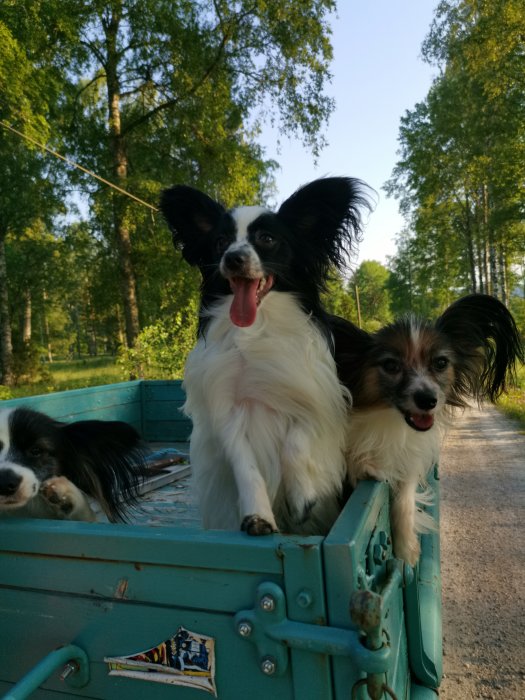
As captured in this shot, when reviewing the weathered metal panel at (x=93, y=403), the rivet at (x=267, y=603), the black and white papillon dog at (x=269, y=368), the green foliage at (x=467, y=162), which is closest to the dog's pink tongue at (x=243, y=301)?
the black and white papillon dog at (x=269, y=368)

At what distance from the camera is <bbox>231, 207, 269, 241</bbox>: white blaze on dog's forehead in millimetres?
1930

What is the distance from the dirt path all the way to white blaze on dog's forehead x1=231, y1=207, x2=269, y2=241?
8.25 ft

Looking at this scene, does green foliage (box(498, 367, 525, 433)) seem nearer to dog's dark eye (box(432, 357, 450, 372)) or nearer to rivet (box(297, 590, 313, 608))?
dog's dark eye (box(432, 357, 450, 372))

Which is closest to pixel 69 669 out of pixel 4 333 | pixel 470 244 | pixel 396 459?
pixel 396 459

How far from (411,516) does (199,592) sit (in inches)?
47.2

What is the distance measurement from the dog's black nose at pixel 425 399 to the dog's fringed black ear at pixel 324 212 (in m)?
0.65

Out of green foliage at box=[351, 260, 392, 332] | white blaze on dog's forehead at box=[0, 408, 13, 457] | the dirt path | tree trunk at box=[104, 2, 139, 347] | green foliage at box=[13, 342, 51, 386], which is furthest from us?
green foliage at box=[13, 342, 51, 386]

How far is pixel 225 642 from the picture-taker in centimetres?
99

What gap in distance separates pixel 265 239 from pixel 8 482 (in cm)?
119

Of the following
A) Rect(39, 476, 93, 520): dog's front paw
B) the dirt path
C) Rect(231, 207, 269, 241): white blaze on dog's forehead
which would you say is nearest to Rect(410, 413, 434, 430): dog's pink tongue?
Rect(231, 207, 269, 241): white blaze on dog's forehead

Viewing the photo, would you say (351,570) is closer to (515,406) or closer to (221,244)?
(221,244)

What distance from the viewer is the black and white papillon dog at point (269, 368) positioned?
5.82 feet

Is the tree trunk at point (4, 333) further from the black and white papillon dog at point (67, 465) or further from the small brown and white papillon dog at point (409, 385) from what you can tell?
the small brown and white papillon dog at point (409, 385)

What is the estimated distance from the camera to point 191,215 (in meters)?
2.14
